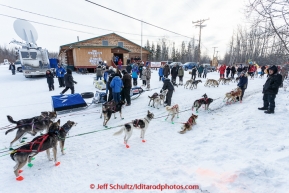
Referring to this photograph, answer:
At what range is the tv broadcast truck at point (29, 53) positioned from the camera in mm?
14804

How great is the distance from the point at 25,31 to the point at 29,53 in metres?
2.32

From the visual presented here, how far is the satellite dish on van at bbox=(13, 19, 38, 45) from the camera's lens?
1445 centimetres

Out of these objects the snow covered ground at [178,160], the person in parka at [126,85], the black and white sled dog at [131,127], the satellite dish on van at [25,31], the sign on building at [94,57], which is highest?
the satellite dish on van at [25,31]

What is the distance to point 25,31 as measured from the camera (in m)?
15.2

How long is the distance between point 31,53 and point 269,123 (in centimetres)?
1953

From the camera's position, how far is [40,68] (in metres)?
15.6

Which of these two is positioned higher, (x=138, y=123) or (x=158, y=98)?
(x=158, y=98)

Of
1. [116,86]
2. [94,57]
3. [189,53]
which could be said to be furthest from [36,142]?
[189,53]

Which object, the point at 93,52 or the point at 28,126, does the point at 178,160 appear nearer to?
the point at 28,126

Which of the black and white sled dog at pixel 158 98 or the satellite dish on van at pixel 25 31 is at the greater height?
the satellite dish on van at pixel 25 31

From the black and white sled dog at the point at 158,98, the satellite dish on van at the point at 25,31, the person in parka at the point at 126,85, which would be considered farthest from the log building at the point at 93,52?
the black and white sled dog at the point at 158,98

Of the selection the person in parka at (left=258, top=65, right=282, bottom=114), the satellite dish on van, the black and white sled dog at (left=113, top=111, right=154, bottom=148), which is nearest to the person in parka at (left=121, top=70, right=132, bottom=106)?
the black and white sled dog at (left=113, top=111, right=154, bottom=148)

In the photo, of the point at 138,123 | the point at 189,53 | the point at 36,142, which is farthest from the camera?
the point at 189,53

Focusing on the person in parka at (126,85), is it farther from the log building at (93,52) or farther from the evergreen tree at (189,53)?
the evergreen tree at (189,53)
